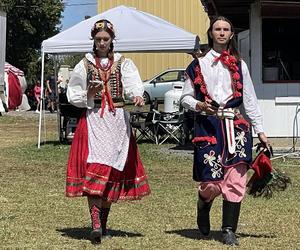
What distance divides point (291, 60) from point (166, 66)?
2056 centimetres

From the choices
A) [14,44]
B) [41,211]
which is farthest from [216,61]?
[14,44]

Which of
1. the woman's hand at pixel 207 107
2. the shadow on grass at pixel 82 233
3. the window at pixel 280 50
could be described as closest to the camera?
the woman's hand at pixel 207 107

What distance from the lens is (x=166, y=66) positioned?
111ft

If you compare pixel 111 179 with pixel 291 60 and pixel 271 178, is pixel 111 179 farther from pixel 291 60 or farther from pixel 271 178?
pixel 291 60

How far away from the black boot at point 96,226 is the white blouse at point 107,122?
1.26ft

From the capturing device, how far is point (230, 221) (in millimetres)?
5625

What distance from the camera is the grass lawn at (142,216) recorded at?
5762 mm

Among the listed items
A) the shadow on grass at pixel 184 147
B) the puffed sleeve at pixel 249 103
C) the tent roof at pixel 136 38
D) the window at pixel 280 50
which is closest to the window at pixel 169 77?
the tent roof at pixel 136 38

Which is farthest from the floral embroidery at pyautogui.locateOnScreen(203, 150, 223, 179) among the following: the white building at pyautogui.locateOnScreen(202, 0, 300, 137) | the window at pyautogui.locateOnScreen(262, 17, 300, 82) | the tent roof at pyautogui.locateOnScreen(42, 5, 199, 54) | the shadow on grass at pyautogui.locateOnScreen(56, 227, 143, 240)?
the window at pyautogui.locateOnScreen(262, 17, 300, 82)

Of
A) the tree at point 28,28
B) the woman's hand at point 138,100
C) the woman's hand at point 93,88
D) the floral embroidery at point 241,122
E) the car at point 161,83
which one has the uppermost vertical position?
the tree at point 28,28

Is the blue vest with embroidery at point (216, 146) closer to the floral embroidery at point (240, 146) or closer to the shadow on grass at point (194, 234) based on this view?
the floral embroidery at point (240, 146)

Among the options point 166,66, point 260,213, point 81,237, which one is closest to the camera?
point 81,237

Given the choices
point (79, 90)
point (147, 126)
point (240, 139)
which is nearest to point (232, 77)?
point (240, 139)

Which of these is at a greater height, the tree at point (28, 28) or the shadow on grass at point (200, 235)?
the tree at point (28, 28)
